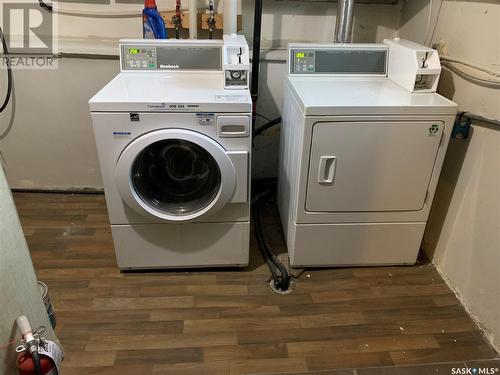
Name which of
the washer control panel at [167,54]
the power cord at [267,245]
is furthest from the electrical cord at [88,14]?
the power cord at [267,245]

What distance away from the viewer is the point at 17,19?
214 centimetres

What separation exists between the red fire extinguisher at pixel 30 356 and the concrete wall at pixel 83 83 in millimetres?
1752

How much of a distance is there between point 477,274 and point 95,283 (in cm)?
168

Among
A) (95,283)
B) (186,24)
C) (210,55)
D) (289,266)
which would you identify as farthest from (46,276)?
(186,24)

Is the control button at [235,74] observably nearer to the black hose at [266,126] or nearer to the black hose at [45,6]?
the black hose at [266,126]

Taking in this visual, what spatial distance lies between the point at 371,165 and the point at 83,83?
5.57 feet

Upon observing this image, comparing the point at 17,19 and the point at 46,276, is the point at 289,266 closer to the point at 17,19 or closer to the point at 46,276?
the point at 46,276

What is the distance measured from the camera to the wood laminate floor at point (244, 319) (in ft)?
4.73

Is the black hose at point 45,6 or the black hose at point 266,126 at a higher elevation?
the black hose at point 45,6

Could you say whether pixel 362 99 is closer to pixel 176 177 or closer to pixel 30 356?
pixel 176 177

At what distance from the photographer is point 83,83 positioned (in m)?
2.26

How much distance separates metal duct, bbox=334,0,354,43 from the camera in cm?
201

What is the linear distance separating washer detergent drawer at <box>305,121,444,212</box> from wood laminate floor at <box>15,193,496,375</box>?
40 centimetres

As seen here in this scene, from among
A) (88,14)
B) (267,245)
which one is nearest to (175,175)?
(267,245)
